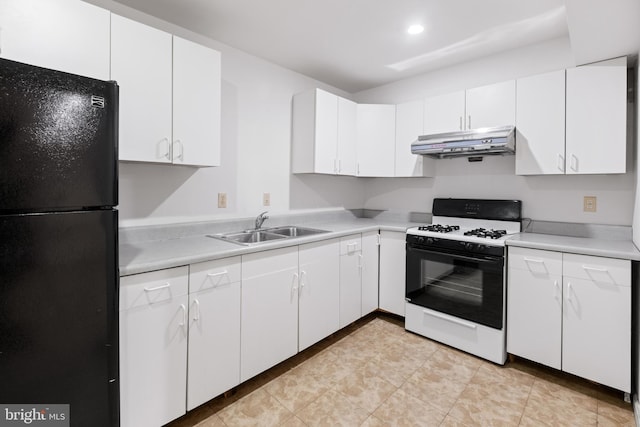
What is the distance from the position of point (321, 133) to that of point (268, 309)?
1.68 metres

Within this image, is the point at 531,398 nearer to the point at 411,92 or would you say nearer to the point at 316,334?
the point at 316,334

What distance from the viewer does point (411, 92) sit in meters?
3.32

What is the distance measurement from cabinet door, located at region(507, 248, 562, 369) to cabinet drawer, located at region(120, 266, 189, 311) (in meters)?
2.20

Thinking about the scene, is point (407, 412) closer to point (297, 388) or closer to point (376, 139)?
point (297, 388)

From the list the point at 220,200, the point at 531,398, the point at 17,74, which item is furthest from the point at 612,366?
the point at 17,74

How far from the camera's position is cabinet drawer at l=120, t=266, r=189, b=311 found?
4.70ft

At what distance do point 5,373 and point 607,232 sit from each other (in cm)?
347

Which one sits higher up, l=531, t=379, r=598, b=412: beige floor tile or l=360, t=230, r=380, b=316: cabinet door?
→ l=360, t=230, r=380, b=316: cabinet door

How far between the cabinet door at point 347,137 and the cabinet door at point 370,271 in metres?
0.75

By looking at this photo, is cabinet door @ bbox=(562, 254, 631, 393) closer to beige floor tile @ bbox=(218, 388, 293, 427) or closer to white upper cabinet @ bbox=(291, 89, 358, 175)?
beige floor tile @ bbox=(218, 388, 293, 427)

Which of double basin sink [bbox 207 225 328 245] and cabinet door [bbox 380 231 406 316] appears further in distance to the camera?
cabinet door [bbox 380 231 406 316]

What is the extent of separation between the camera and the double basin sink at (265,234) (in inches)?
98.3

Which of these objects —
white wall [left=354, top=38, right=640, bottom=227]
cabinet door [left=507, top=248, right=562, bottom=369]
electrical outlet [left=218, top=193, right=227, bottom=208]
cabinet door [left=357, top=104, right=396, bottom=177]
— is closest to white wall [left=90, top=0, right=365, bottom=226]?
electrical outlet [left=218, top=193, right=227, bottom=208]

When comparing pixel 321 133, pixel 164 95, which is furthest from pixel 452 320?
pixel 164 95
